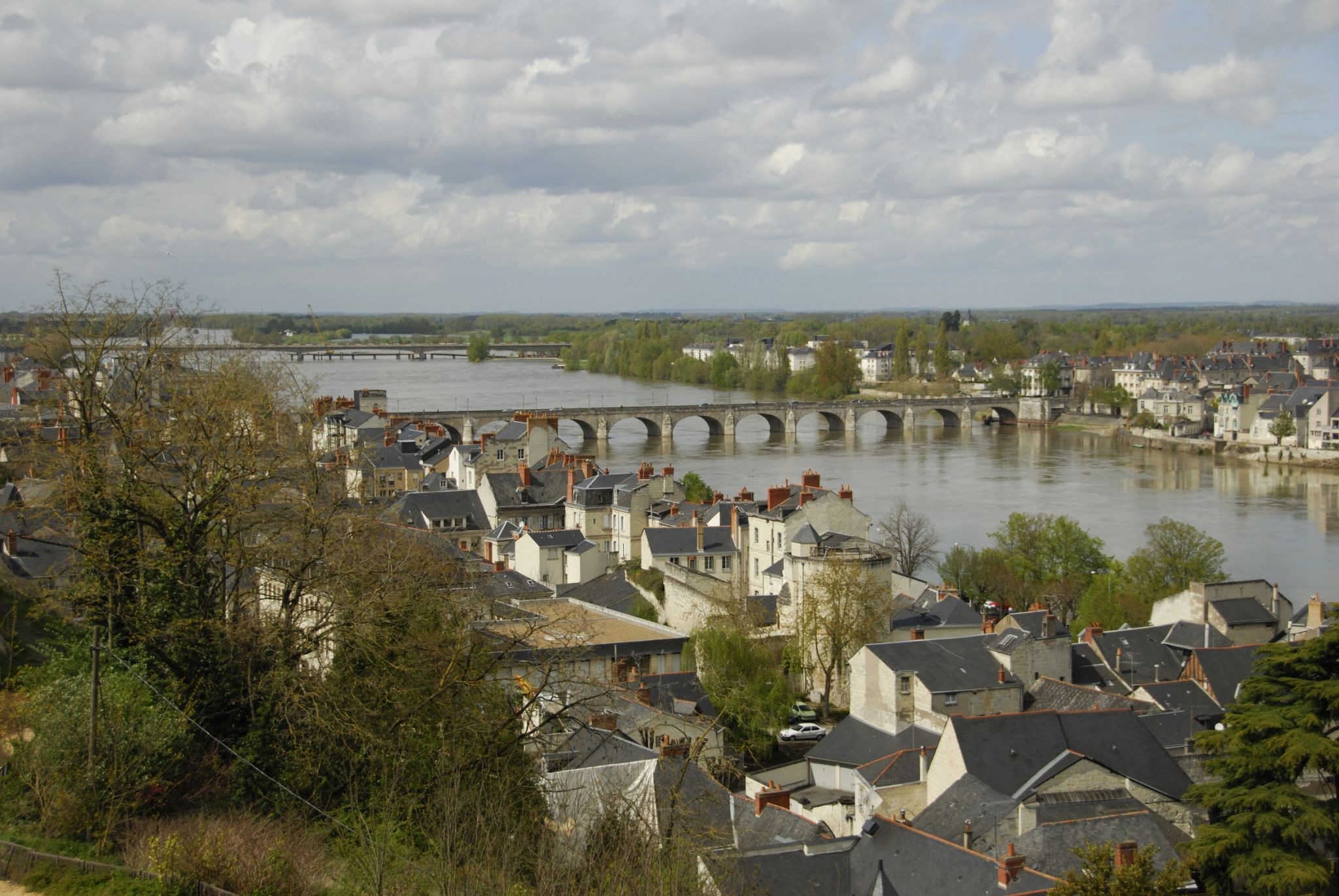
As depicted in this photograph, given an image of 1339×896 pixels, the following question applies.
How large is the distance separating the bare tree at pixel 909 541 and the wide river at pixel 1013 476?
2.19 feet

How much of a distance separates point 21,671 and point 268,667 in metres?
2.05

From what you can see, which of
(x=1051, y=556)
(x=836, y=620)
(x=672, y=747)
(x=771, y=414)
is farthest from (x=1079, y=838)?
(x=771, y=414)

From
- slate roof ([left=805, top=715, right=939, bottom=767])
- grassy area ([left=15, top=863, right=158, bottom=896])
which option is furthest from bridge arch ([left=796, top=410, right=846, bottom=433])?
grassy area ([left=15, top=863, right=158, bottom=896])

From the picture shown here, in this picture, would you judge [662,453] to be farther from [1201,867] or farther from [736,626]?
[1201,867]

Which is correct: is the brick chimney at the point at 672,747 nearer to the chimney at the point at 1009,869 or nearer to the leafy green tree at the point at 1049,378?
the chimney at the point at 1009,869

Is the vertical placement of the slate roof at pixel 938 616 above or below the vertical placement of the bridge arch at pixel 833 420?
above

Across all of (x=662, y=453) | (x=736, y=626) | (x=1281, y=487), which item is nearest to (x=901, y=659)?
(x=736, y=626)

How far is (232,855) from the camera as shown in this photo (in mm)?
7781

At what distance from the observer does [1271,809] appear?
32.7 ft

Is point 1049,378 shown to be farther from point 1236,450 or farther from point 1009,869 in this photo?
point 1009,869

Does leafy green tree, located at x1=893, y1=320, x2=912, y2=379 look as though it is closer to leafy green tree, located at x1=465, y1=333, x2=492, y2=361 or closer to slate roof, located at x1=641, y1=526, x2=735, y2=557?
leafy green tree, located at x1=465, y1=333, x2=492, y2=361

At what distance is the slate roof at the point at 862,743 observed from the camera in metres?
14.2

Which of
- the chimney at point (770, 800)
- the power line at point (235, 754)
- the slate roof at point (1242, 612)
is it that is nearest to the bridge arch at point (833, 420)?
the slate roof at point (1242, 612)

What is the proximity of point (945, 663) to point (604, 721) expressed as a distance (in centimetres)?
505
